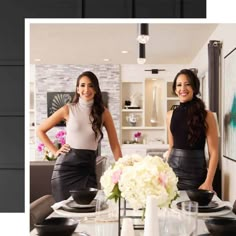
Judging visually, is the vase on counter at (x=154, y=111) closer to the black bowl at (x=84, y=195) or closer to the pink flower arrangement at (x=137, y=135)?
the pink flower arrangement at (x=137, y=135)

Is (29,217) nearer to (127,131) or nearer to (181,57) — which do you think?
(127,131)

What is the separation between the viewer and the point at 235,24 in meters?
1.55

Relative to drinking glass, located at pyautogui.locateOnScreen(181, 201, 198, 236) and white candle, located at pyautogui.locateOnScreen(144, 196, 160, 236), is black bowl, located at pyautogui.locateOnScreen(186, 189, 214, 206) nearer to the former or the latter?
drinking glass, located at pyautogui.locateOnScreen(181, 201, 198, 236)

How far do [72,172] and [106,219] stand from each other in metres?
0.41

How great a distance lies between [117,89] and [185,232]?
0.62 m

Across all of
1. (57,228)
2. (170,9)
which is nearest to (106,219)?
(57,228)

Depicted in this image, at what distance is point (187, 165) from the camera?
1530mm

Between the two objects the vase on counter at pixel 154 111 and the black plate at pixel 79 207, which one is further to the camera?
the vase on counter at pixel 154 111

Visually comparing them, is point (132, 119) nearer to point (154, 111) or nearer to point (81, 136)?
point (154, 111)

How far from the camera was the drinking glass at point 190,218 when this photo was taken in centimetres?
117

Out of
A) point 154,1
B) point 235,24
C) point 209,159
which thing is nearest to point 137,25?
point 154,1

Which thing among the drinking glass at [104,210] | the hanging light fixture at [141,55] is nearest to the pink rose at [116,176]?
the drinking glass at [104,210]

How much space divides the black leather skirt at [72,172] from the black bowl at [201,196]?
0.38 m

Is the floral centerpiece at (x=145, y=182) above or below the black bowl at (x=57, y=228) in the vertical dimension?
above
